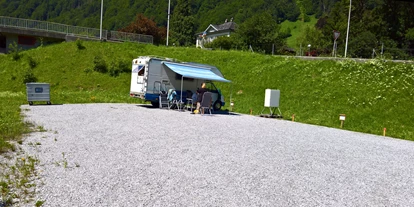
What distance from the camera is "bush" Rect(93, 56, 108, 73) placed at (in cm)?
2791

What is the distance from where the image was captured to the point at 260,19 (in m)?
50.0

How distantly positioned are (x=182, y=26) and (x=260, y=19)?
123 feet

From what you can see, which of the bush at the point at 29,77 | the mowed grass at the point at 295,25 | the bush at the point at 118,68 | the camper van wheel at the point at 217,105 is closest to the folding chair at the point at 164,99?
the camper van wheel at the point at 217,105

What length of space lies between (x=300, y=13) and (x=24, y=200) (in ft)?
418

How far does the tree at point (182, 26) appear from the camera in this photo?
82.8 metres

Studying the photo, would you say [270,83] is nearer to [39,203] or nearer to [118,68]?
[118,68]

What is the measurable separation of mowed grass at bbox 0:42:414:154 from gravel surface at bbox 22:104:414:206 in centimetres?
487

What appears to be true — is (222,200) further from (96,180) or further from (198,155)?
(198,155)

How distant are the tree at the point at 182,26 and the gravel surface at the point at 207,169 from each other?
73.1 m

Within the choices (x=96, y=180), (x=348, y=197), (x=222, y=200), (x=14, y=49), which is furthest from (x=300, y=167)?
(x=14, y=49)

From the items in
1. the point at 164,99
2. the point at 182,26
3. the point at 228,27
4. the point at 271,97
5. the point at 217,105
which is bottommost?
the point at 217,105

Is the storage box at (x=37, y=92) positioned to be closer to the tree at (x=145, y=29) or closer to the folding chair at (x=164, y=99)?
the folding chair at (x=164, y=99)

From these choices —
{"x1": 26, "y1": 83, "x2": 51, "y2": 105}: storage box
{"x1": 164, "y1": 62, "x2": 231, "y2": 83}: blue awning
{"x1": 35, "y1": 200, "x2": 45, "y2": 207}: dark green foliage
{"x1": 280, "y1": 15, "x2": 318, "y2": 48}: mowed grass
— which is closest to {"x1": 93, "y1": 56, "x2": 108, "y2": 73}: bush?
{"x1": 26, "y1": 83, "x2": 51, "y2": 105}: storage box

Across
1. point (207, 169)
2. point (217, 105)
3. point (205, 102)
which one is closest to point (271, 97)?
point (217, 105)
